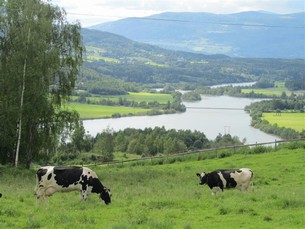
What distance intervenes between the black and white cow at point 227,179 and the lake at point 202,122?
6063 cm

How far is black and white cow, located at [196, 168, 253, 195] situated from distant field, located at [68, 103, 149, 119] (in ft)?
314

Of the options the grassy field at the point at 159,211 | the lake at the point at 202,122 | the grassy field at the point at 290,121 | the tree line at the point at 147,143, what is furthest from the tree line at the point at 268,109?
the grassy field at the point at 159,211

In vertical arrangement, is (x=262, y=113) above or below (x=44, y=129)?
below

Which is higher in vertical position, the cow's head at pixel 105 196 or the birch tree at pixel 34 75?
the birch tree at pixel 34 75

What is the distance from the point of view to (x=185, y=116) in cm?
12231

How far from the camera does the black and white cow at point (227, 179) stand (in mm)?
16719

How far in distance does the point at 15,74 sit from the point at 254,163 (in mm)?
15118

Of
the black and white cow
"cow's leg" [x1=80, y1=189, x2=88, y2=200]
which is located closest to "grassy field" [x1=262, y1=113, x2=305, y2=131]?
the black and white cow

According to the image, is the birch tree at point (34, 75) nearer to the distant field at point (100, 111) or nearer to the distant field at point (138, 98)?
the distant field at point (100, 111)

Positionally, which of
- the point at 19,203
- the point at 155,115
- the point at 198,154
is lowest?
the point at 155,115

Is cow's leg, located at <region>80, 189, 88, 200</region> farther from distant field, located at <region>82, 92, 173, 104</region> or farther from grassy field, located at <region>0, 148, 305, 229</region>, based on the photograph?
distant field, located at <region>82, 92, 173, 104</region>

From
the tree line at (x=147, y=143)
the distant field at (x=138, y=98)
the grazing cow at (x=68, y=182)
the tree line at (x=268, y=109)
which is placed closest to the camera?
the grazing cow at (x=68, y=182)

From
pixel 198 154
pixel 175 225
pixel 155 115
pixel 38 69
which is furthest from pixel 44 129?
pixel 155 115

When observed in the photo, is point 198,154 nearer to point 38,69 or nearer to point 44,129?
point 44,129
